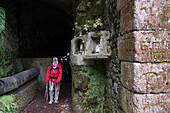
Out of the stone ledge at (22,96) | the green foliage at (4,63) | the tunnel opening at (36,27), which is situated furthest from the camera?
the tunnel opening at (36,27)

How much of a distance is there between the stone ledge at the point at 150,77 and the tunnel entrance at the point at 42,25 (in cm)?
540

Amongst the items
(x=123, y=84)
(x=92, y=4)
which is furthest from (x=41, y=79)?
(x=123, y=84)

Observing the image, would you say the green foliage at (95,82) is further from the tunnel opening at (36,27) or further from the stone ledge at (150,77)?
the tunnel opening at (36,27)

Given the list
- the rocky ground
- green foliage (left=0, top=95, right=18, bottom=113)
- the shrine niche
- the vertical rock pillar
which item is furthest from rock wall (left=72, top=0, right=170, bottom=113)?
green foliage (left=0, top=95, right=18, bottom=113)

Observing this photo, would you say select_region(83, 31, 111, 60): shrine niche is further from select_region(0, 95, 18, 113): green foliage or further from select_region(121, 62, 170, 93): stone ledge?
select_region(0, 95, 18, 113): green foliage

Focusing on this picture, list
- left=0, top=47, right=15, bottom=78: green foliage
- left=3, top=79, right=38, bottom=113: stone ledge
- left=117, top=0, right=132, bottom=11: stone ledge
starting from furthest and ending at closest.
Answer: left=0, top=47, right=15, bottom=78: green foliage
left=3, top=79, right=38, bottom=113: stone ledge
left=117, top=0, right=132, bottom=11: stone ledge

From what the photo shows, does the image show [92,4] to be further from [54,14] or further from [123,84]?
[54,14]

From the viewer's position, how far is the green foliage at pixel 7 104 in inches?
115

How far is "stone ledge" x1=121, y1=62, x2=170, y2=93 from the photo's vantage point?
185 centimetres

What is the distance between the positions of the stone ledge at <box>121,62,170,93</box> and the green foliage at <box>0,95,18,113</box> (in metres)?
3.15

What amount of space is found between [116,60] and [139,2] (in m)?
1.22

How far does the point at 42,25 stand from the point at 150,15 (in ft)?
28.0

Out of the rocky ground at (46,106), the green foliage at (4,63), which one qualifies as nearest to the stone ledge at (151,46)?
the rocky ground at (46,106)

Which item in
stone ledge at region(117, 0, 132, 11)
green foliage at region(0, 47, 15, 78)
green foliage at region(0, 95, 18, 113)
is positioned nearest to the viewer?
stone ledge at region(117, 0, 132, 11)
